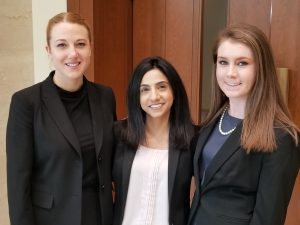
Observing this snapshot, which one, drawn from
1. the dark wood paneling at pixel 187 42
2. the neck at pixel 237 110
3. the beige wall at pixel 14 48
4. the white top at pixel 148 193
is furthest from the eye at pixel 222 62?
the beige wall at pixel 14 48

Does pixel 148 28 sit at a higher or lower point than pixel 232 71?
higher

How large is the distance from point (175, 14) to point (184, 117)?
1006 millimetres

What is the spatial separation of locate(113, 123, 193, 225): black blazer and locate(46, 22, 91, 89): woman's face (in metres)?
0.43

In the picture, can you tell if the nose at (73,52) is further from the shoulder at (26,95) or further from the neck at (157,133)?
the neck at (157,133)

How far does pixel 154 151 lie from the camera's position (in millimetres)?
1776

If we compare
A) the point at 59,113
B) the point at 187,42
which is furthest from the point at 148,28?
the point at 59,113

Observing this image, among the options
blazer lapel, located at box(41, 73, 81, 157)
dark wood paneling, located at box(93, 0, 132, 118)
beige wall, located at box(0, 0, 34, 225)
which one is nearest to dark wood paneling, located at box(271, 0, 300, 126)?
dark wood paneling, located at box(93, 0, 132, 118)

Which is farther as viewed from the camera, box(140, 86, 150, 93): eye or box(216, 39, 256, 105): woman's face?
box(140, 86, 150, 93): eye

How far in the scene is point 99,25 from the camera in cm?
257

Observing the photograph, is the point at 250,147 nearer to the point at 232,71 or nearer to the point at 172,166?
the point at 232,71

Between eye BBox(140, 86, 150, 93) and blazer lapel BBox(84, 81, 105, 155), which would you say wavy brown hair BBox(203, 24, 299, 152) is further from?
blazer lapel BBox(84, 81, 105, 155)

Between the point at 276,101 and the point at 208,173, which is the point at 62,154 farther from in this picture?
the point at 276,101

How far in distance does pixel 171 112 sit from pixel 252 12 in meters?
0.88

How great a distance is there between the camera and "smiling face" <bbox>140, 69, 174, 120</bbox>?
1762mm
